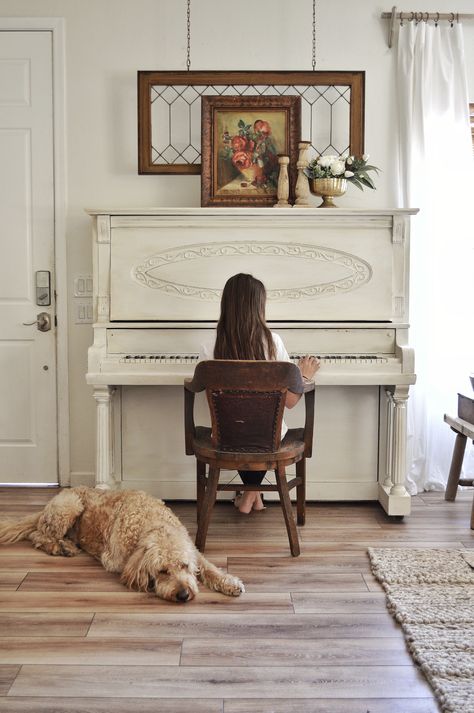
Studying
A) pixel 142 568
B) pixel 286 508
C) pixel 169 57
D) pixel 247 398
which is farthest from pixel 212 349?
pixel 169 57

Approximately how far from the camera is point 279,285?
12.4ft

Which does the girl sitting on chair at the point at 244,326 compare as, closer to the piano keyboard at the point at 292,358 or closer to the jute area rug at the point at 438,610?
the piano keyboard at the point at 292,358

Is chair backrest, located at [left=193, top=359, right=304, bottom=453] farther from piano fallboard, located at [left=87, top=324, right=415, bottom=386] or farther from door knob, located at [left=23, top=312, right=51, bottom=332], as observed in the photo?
door knob, located at [left=23, top=312, right=51, bottom=332]

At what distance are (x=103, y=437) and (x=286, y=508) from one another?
1054mm

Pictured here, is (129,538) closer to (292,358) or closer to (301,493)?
(301,493)

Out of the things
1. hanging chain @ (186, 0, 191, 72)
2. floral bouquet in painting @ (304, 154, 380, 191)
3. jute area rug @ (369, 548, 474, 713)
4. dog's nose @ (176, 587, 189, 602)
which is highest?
hanging chain @ (186, 0, 191, 72)

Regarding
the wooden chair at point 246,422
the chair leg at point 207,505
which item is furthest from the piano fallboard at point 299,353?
the chair leg at point 207,505

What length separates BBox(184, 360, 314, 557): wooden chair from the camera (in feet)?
9.72

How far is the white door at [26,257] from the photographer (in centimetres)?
416

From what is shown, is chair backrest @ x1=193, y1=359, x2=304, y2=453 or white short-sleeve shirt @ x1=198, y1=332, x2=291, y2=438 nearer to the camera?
chair backrest @ x1=193, y1=359, x2=304, y2=453

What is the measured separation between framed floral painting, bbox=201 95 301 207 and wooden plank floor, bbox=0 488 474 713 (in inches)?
70.2

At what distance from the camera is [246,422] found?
10.0 ft

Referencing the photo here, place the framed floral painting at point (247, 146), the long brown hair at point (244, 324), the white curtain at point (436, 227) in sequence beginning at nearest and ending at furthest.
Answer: the long brown hair at point (244, 324)
the framed floral painting at point (247, 146)
the white curtain at point (436, 227)

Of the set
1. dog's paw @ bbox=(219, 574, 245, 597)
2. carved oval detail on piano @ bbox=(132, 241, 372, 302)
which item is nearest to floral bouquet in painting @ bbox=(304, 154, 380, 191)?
carved oval detail on piano @ bbox=(132, 241, 372, 302)
